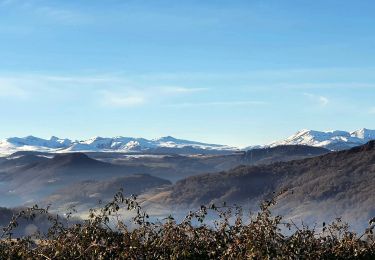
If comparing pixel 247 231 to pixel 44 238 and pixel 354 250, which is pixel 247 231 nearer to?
pixel 354 250

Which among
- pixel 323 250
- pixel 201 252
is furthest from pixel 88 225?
pixel 323 250

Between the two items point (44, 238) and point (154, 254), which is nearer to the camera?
point (154, 254)

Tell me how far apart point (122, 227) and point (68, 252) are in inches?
54.6

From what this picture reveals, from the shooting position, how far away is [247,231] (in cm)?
1468

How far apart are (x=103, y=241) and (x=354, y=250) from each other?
18.0 feet

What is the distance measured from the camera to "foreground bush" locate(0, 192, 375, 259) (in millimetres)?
14242

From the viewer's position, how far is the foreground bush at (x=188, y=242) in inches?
561

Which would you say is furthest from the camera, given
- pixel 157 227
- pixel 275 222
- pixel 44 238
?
pixel 44 238

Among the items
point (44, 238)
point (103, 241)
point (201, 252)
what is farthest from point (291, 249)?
point (44, 238)

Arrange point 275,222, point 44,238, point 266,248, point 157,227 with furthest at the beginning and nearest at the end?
point 44,238 → point 157,227 → point 275,222 → point 266,248

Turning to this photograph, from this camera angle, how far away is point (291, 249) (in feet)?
47.5

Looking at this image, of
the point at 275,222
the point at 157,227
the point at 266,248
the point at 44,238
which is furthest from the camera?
the point at 44,238

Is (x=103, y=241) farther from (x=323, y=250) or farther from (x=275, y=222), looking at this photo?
(x=323, y=250)

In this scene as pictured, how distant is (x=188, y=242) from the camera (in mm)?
15125
